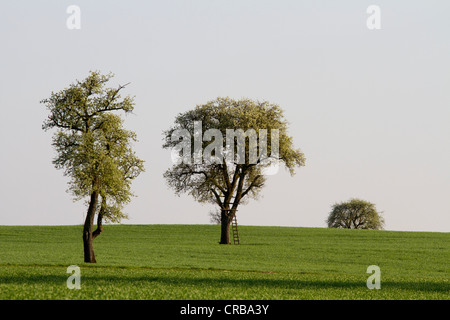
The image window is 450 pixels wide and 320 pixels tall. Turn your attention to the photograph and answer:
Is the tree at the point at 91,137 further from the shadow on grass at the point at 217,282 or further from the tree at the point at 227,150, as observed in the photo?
the tree at the point at 227,150

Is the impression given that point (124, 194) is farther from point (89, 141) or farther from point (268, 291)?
point (268, 291)

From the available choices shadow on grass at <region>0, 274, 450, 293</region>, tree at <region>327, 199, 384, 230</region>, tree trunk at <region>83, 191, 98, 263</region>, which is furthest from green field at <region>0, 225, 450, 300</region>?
tree at <region>327, 199, 384, 230</region>

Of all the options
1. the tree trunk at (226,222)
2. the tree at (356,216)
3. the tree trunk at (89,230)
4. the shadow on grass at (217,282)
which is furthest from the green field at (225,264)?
the tree at (356,216)

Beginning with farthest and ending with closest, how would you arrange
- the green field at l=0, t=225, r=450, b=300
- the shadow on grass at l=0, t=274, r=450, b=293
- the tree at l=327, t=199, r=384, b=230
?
the tree at l=327, t=199, r=384, b=230 < the shadow on grass at l=0, t=274, r=450, b=293 < the green field at l=0, t=225, r=450, b=300

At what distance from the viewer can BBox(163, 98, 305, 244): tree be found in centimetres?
6612

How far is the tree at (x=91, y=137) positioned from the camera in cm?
4059

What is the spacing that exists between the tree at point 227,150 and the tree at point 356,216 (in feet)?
170

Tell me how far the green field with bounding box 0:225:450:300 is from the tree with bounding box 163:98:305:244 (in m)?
6.68

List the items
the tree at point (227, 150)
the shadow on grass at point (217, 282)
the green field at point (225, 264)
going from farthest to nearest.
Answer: the tree at point (227, 150), the shadow on grass at point (217, 282), the green field at point (225, 264)

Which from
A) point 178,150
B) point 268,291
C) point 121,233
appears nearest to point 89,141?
point 268,291

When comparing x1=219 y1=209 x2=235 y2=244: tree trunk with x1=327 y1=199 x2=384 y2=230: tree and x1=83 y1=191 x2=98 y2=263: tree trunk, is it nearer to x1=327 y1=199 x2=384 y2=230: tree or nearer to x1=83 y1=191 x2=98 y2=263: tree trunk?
x1=83 y1=191 x2=98 y2=263: tree trunk

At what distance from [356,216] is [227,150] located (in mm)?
58254

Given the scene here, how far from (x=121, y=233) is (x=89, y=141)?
44.0 m
